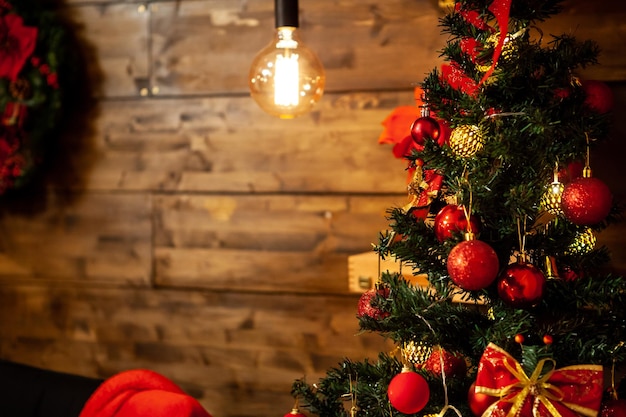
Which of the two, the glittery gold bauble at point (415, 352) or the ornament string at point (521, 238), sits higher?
the ornament string at point (521, 238)

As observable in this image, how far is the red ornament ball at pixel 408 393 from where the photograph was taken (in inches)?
37.9

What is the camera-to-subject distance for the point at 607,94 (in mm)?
1211

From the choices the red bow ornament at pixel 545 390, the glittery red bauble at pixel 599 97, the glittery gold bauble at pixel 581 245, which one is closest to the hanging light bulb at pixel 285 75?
the glittery red bauble at pixel 599 97

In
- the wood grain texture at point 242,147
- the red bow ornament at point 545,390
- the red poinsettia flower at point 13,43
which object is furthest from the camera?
the red poinsettia flower at point 13,43

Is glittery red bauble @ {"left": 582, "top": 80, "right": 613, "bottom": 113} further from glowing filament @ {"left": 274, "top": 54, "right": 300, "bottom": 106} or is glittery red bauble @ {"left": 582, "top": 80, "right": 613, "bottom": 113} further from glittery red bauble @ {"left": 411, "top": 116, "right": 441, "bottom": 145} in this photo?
glowing filament @ {"left": 274, "top": 54, "right": 300, "bottom": 106}

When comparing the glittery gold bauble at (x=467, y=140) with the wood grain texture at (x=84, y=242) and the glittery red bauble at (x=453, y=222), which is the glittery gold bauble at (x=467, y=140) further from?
the wood grain texture at (x=84, y=242)

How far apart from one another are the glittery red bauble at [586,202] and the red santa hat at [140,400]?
689 millimetres

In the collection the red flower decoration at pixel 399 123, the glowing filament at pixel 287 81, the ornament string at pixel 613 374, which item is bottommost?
the ornament string at pixel 613 374

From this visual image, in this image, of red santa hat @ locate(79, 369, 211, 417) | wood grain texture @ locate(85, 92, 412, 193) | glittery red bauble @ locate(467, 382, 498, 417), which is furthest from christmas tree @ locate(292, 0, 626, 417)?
wood grain texture @ locate(85, 92, 412, 193)

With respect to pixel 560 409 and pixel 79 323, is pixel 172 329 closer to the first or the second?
pixel 79 323

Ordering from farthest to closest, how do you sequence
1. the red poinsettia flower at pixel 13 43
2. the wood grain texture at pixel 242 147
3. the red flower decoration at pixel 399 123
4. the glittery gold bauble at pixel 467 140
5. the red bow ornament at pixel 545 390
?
the red poinsettia flower at pixel 13 43
the wood grain texture at pixel 242 147
the red flower decoration at pixel 399 123
the glittery gold bauble at pixel 467 140
the red bow ornament at pixel 545 390

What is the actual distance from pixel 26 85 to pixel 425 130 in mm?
1284

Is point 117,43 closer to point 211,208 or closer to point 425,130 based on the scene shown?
point 211,208

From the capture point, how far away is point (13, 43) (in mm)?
1949
